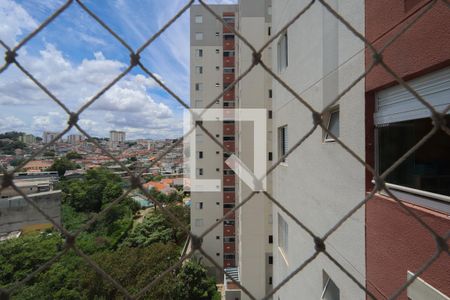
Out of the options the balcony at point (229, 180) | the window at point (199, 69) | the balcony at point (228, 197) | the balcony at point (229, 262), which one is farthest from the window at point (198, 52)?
the balcony at point (229, 262)

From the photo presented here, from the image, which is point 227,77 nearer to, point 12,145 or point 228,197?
point 228,197

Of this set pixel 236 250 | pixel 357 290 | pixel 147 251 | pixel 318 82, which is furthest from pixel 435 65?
pixel 236 250

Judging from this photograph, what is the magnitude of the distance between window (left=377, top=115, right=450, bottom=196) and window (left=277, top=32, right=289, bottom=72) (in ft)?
5.90

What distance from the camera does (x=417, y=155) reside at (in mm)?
1034

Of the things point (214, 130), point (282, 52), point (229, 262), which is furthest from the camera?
point (229, 262)

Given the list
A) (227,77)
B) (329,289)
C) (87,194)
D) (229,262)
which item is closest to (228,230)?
(229,262)

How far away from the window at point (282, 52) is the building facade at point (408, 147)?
154 centimetres

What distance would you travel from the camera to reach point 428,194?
945 millimetres

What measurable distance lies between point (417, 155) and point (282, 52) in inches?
87.9

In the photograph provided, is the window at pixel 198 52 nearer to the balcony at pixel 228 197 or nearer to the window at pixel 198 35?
the window at pixel 198 35

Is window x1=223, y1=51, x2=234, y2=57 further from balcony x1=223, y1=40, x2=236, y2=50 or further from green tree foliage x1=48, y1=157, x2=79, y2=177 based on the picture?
green tree foliage x1=48, y1=157, x2=79, y2=177

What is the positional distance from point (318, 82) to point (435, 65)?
0.99 meters

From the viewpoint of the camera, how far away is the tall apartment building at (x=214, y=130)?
1080cm

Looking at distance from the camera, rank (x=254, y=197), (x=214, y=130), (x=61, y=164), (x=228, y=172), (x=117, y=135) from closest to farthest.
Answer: (x=117, y=135) → (x=61, y=164) → (x=254, y=197) → (x=214, y=130) → (x=228, y=172)
